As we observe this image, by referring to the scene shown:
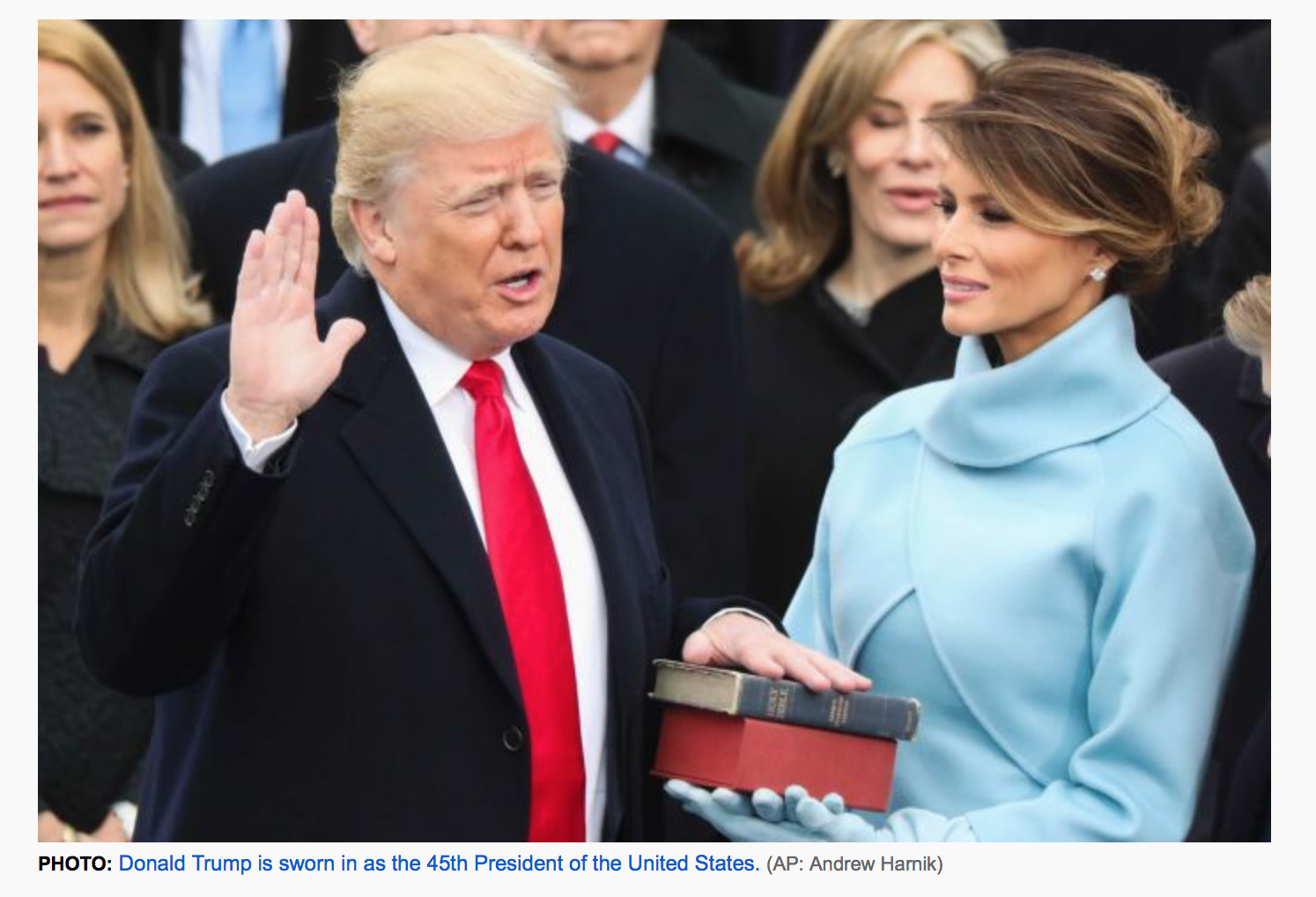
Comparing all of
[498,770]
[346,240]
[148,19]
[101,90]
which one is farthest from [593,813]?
[148,19]

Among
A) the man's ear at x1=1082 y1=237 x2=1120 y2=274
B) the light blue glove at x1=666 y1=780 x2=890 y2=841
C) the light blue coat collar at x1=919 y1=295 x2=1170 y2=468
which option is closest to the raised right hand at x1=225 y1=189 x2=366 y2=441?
the light blue glove at x1=666 y1=780 x2=890 y2=841

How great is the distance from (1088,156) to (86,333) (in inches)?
79.5

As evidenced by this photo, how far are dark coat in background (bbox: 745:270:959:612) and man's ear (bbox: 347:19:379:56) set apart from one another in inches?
36.0

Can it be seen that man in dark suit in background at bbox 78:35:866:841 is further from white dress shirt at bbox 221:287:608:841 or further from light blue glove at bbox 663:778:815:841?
light blue glove at bbox 663:778:815:841

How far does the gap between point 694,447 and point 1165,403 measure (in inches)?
42.1

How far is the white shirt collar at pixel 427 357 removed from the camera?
3.86 meters

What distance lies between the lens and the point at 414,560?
372 cm

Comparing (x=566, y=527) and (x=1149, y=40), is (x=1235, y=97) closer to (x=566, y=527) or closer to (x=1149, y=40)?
(x=1149, y=40)

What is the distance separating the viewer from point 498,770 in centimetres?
376

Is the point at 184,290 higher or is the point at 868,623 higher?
the point at 184,290

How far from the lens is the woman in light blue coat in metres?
3.77

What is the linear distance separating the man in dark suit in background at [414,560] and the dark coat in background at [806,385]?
1010mm

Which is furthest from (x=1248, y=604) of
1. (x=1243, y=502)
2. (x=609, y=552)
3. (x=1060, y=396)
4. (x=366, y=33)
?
(x=366, y=33)

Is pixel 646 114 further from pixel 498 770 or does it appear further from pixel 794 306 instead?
pixel 498 770
